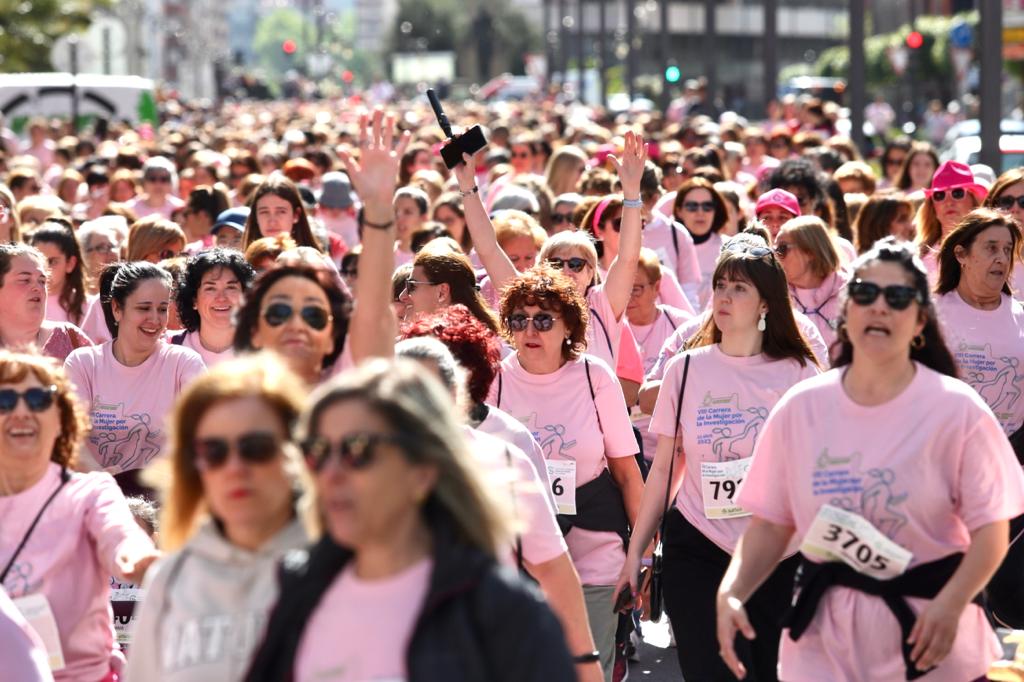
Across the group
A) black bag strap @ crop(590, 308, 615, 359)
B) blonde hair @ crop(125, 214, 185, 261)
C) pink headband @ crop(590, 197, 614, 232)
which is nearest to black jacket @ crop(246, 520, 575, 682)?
black bag strap @ crop(590, 308, 615, 359)

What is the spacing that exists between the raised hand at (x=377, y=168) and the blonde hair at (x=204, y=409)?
1015 millimetres

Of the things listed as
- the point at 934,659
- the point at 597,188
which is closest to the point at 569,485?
the point at 934,659

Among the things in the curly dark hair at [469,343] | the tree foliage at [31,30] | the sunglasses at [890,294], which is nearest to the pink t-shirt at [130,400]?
the curly dark hair at [469,343]

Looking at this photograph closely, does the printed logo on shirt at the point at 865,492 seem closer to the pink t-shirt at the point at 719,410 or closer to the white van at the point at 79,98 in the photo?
the pink t-shirt at the point at 719,410

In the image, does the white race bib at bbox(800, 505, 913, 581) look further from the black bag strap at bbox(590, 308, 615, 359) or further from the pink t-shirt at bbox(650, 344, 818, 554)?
the black bag strap at bbox(590, 308, 615, 359)

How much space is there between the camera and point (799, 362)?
6.43m

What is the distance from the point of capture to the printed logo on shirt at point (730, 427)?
6.29 metres

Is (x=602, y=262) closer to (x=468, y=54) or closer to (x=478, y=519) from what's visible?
(x=478, y=519)

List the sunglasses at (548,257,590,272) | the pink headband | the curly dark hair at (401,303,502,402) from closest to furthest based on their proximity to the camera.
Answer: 1. the curly dark hair at (401,303,502,402)
2. the sunglasses at (548,257,590,272)
3. the pink headband

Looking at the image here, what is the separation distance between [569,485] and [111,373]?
171cm

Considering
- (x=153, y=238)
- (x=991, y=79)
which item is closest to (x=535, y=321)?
(x=153, y=238)

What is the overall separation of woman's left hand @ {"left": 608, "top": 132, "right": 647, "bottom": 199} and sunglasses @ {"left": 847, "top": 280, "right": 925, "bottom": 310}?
11.1 feet

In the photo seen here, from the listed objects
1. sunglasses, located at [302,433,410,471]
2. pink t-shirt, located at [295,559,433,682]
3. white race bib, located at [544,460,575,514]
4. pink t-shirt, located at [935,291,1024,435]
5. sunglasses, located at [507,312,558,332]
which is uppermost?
sunglasses, located at [507,312,558,332]

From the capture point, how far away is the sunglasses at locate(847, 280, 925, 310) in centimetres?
474
